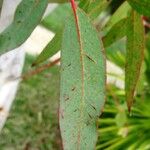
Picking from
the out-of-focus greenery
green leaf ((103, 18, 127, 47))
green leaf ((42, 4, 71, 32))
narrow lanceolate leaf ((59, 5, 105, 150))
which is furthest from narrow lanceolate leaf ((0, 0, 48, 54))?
green leaf ((42, 4, 71, 32))

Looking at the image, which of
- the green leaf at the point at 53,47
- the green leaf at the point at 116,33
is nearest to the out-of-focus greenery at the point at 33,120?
the green leaf at the point at 116,33

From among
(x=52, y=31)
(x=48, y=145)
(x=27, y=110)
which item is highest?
(x=52, y=31)

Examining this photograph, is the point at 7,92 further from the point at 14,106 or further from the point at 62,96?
the point at 14,106

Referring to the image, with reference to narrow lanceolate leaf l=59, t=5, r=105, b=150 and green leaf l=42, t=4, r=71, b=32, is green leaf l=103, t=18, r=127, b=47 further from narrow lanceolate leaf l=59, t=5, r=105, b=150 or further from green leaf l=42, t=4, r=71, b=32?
green leaf l=42, t=4, r=71, b=32

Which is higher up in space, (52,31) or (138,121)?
(52,31)

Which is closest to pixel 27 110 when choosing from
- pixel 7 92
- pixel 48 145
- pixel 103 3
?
pixel 48 145

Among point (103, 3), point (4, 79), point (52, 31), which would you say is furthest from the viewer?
Answer: point (52, 31)

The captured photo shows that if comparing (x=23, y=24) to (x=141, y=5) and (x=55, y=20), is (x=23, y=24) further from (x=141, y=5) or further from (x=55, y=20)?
(x=55, y=20)
